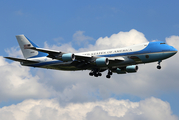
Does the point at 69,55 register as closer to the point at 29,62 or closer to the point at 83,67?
the point at 83,67

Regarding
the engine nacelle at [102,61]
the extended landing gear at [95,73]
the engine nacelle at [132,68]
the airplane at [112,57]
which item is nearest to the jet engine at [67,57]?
the airplane at [112,57]

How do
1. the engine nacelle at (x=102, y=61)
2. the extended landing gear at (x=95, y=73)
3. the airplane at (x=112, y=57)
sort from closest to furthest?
1. the airplane at (x=112, y=57)
2. the engine nacelle at (x=102, y=61)
3. the extended landing gear at (x=95, y=73)

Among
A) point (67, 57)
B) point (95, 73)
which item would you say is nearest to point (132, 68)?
point (95, 73)

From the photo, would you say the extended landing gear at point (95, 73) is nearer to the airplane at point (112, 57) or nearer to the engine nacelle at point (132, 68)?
the airplane at point (112, 57)

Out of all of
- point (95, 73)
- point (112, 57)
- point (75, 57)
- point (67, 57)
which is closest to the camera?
point (67, 57)

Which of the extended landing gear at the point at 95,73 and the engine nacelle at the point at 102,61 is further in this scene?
the extended landing gear at the point at 95,73

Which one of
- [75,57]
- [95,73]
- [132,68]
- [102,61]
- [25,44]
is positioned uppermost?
[25,44]

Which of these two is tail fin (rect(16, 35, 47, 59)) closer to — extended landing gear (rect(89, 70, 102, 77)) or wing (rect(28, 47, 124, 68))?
wing (rect(28, 47, 124, 68))

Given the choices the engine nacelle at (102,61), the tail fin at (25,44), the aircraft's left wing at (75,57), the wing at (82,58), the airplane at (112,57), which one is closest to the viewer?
the aircraft's left wing at (75,57)

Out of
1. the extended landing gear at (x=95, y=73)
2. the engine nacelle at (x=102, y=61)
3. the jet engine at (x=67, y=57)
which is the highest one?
the jet engine at (x=67, y=57)

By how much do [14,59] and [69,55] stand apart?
13.8 m

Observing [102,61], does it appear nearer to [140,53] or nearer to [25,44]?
[140,53]

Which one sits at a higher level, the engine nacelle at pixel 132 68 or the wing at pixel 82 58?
the wing at pixel 82 58

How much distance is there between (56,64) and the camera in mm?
61156
